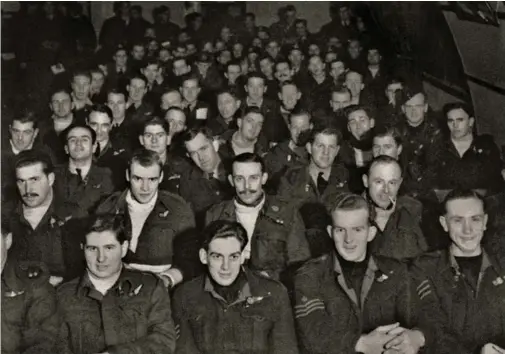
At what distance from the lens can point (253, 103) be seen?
20.1ft

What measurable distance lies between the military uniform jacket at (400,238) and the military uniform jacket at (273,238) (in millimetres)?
364

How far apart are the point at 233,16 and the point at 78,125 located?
581 centimetres

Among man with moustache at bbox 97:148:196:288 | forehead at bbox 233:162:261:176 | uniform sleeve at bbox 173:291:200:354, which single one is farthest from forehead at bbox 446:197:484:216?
man with moustache at bbox 97:148:196:288

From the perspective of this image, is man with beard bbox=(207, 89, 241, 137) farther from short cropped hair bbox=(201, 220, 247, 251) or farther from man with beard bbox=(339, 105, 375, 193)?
short cropped hair bbox=(201, 220, 247, 251)

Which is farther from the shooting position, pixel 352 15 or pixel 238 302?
pixel 352 15

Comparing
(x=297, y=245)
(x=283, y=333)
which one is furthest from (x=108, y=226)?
(x=297, y=245)

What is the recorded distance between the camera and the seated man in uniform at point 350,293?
2496 millimetres

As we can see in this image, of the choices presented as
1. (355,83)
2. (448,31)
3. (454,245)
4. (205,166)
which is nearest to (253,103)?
(355,83)

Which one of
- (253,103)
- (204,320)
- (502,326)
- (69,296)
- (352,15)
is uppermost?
(352,15)

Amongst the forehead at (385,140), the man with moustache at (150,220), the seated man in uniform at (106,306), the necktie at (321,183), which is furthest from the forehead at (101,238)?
the forehead at (385,140)

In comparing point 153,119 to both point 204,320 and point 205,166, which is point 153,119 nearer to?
point 205,166

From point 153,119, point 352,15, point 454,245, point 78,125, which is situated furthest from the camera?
point 352,15

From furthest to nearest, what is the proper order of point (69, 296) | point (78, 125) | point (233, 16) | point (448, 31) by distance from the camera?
point (233, 16) < point (448, 31) < point (78, 125) < point (69, 296)

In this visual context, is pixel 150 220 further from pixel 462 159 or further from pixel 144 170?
pixel 462 159
